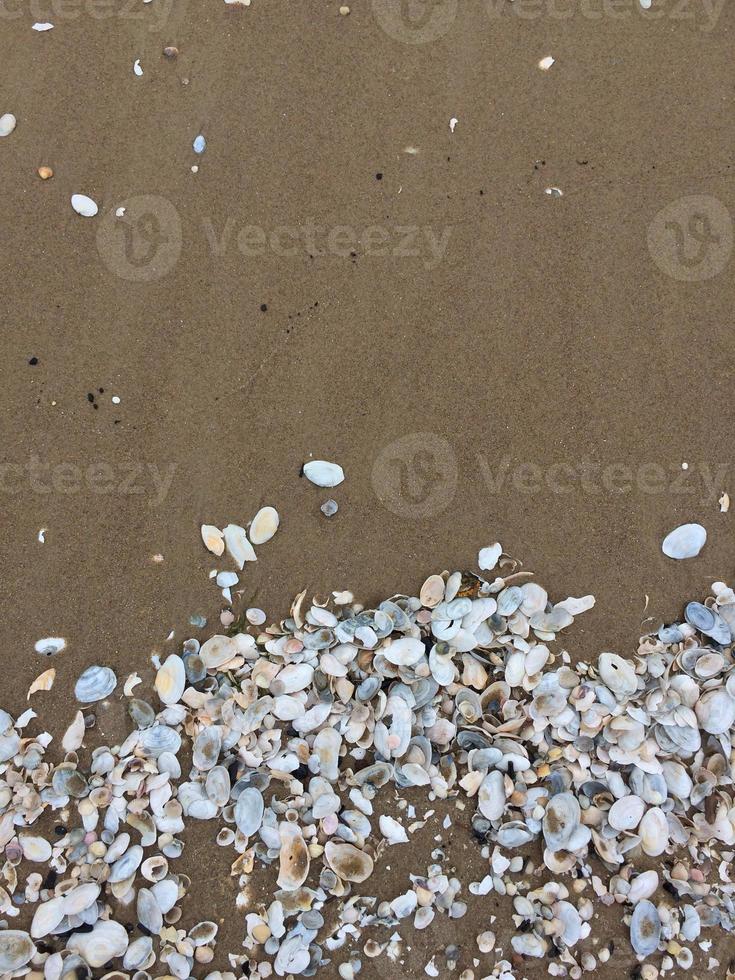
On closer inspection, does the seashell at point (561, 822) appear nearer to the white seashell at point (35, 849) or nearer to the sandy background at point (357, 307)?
the sandy background at point (357, 307)

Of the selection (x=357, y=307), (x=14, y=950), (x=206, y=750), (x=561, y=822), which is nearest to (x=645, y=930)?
(x=561, y=822)

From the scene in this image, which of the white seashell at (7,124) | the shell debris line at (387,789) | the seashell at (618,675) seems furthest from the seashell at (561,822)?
the white seashell at (7,124)

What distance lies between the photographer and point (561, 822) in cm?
247

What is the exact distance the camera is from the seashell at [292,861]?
2396 millimetres

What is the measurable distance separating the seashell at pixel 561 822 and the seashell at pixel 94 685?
5.35 feet

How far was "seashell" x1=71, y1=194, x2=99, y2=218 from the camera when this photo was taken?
98.8 inches

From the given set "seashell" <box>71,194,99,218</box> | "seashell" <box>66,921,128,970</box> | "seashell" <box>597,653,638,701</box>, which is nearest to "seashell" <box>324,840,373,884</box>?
"seashell" <box>66,921,128,970</box>

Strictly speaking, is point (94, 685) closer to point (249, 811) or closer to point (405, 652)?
point (249, 811)

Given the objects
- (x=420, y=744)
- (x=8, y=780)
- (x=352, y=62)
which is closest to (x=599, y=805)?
(x=420, y=744)

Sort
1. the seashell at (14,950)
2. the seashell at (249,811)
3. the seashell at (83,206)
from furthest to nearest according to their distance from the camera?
the seashell at (83,206), the seashell at (249,811), the seashell at (14,950)

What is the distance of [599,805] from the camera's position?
2527 millimetres

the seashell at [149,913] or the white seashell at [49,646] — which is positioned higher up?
the white seashell at [49,646]

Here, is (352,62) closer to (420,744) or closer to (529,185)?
(529,185)

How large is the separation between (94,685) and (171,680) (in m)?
0.26
